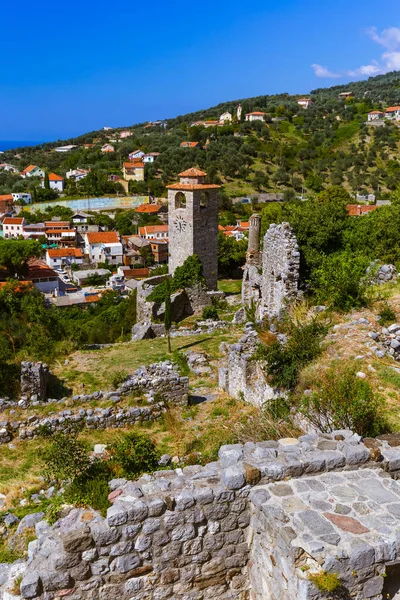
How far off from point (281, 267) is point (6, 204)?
73.9 m

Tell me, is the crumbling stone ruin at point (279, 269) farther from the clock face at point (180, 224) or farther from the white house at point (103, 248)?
the white house at point (103, 248)

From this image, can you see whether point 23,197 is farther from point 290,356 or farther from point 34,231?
point 290,356

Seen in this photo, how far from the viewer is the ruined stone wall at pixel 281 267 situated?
1162cm

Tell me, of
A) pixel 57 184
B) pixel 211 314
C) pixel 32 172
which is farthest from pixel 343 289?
pixel 32 172

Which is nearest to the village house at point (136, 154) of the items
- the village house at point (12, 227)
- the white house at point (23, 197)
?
the white house at point (23, 197)

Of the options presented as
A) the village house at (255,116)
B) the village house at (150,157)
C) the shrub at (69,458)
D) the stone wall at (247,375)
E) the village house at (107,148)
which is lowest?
the stone wall at (247,375)

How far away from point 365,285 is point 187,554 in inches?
287

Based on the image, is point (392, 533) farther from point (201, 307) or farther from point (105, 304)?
point (105, 304)

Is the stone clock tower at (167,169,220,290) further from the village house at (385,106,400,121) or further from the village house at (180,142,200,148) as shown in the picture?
the village house at (385,106,400,121)

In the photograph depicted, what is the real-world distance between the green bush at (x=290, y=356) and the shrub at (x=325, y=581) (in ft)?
14.8

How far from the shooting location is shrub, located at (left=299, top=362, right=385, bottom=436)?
561 cm

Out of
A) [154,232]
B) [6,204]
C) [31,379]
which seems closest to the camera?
[31,379]

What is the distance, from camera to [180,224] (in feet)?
82.6

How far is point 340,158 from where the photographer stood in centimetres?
7794
